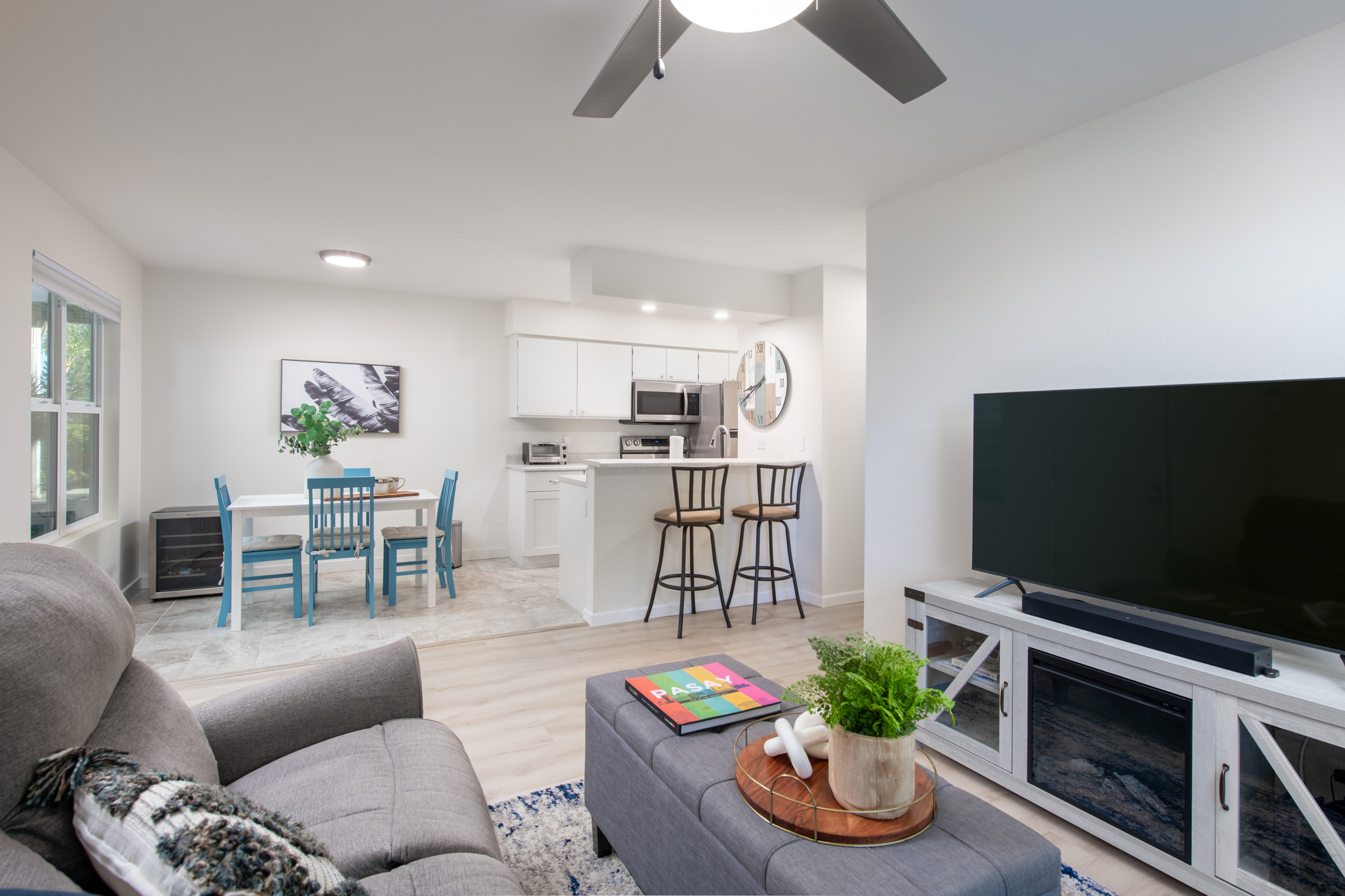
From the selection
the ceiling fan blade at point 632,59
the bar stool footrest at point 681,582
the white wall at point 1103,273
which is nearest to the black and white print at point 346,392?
the bar stool footrest at point 681,582

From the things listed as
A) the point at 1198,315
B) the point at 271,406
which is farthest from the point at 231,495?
the point at 1198,315

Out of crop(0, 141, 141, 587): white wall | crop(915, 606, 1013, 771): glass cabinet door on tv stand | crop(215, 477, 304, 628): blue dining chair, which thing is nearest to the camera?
crop(915, 606, 1013, 771): glass cabinet door on tv stand

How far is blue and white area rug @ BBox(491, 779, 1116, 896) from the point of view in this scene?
71.5 inches

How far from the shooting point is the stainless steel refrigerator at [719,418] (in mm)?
5977

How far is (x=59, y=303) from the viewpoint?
12.5 ft

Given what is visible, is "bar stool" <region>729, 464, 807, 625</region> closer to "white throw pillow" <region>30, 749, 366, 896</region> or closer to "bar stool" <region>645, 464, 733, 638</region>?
"bar stool" <region>645, 464, 733, 638</region>

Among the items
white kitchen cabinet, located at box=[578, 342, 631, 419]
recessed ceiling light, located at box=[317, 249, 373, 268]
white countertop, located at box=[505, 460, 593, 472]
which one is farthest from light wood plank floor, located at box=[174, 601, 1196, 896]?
recessed ceiling light, located at box=[317, 249, 373, 268]

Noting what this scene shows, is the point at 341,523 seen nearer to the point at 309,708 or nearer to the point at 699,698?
the point at 309,708

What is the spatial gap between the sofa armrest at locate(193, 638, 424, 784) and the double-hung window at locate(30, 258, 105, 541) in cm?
268

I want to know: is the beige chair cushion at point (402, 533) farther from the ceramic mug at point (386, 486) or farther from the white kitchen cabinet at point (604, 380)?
the white kitchen cabinet at point (604, 380)

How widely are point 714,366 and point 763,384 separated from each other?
157 cm

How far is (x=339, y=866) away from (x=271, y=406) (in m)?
5.15

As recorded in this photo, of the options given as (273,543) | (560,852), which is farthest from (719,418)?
(560,852)

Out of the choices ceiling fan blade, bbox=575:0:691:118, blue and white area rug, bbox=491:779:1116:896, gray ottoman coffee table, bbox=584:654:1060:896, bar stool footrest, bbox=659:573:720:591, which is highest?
ceiling fan blade, bbox=575:0:691:118
